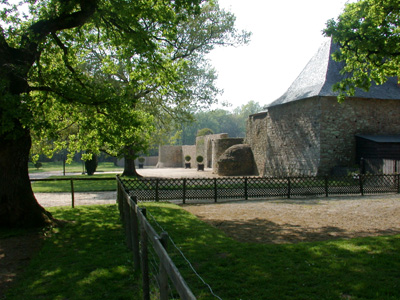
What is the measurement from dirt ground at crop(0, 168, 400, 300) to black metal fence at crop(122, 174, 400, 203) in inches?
36.4

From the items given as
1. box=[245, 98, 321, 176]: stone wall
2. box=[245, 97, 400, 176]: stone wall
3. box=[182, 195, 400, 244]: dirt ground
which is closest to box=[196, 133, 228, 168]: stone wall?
box=[245, 98, 321, 176]: stone wall

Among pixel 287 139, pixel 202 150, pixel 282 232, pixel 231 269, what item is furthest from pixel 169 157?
pixel 231 269

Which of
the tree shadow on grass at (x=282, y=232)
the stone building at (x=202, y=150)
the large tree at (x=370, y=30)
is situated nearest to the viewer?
the tree shadow on grass at (x=282, y=232)

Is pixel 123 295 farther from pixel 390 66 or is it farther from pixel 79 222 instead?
pixel 390 66

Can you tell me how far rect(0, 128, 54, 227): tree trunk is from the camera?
7.44m

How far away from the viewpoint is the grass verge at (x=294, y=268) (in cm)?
400

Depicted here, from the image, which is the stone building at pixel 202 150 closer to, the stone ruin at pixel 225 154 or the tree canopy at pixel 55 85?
the stone ruin at pixel 225 154

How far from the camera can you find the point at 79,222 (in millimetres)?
8555

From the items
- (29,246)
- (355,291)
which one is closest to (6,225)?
(29,246)

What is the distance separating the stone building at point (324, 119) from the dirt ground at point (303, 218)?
672 centimetres

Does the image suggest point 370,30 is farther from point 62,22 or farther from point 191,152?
point 191,152

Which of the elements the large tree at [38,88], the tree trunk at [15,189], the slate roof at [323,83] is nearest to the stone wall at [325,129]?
the slate roof at [323,83]

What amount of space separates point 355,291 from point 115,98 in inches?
242

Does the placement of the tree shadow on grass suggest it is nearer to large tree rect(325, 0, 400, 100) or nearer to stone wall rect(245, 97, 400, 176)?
large tree rect(325, 0, 400, 100)
